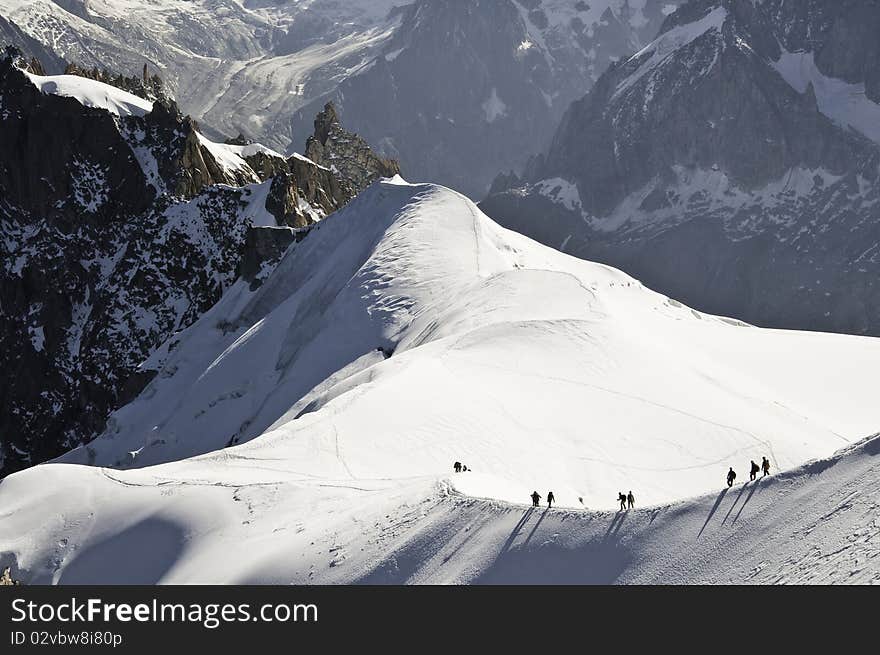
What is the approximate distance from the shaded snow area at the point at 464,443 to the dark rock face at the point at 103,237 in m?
25.5

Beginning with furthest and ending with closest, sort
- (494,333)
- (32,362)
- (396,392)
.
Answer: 1. (32,362)
2. (494,333)
3. (396,392)

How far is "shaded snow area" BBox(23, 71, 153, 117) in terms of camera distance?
14650cm

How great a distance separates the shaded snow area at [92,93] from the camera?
481ft

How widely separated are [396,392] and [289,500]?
43.4ft

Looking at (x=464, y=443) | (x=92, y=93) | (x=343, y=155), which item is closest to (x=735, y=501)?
(x=464, y=443)

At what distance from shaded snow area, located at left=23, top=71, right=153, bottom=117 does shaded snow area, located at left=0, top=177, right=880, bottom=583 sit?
2512 inches

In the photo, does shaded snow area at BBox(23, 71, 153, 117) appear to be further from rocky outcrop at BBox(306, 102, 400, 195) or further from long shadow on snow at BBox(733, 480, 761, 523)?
long shadow on snow at BBox(733, 480, 761, 523)

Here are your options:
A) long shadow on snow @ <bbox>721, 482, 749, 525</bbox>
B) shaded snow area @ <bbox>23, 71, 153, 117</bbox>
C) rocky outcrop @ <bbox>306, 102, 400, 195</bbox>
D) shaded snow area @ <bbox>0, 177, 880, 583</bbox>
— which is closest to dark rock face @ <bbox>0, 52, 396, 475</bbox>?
shaded snow area @ <bbox>23, 71, 153, 117</bbox>

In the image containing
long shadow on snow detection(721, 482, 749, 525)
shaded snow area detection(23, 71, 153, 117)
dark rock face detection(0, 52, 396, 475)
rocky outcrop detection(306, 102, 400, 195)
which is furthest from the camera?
rocky outcrop detection(306, 102, 400, 195)

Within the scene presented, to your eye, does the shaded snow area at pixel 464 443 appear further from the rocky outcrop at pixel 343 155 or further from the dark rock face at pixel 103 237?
the rocky outcrop at pixel 343 155

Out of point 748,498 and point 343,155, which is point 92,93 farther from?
point 748,498

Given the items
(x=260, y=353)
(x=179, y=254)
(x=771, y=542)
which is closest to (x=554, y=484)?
(x=771, y=542)
